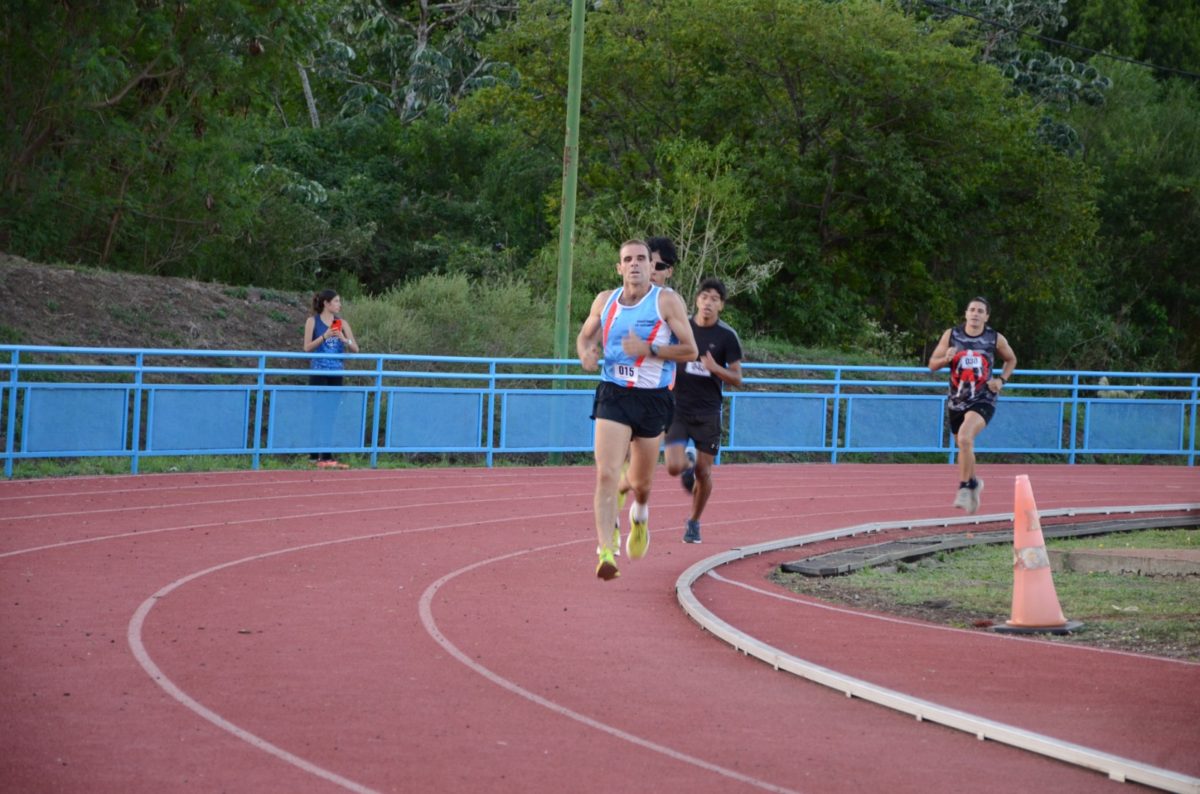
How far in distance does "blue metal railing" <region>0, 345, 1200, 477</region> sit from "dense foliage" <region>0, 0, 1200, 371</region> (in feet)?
13.4

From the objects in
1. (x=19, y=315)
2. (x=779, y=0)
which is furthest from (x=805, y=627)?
(x=779, y=0)

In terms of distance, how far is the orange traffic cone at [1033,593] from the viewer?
29.8ft

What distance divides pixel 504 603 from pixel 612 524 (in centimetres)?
81

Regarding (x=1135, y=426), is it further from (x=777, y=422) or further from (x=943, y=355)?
(x=943, y=355)

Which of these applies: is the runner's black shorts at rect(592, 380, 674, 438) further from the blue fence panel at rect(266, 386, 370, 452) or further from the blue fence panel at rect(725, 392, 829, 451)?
the blue fence panel at rect(725, 392, 829, 451)

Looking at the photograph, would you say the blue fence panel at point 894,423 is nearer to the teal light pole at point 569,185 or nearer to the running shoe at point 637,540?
the teal light pole at point 569,185

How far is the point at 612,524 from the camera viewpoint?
9820mm

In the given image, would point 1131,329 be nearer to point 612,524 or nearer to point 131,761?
point 612,524

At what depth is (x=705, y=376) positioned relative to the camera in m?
12.6

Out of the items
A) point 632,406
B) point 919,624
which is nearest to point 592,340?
point 632,406

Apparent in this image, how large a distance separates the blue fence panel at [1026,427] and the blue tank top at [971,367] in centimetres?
1040

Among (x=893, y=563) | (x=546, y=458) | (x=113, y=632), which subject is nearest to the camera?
(x=113, y=632)

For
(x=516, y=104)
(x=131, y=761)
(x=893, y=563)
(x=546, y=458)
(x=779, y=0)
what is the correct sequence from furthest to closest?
(x=516, y=104) < (x=779, y=0) < (x=546, y=458) < (x=893, y=563) < (x=131, y=761)

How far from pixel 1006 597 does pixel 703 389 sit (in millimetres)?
3033
